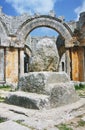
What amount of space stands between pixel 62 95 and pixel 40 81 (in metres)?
0.61

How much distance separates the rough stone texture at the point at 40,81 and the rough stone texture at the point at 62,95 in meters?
0.15

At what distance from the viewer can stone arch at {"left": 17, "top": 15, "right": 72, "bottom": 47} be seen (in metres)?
17.5

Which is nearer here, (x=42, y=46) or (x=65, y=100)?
(x=65, y=100)

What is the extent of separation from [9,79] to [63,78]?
1133cm

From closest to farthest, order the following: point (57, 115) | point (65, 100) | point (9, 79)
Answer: point (57, 115), point (65, 100), point (9, 79)

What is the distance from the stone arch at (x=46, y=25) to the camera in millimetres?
17469

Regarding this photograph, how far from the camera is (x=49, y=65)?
6086 millimetres

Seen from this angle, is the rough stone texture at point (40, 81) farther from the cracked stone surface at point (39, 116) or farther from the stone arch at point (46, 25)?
the stone arch at point (46, 25)

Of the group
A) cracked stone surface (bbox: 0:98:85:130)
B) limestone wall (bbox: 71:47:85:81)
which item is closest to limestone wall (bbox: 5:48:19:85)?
limestone wall (bbox: 71:47:85:81)

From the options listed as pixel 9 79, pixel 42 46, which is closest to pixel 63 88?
pixel 42 46

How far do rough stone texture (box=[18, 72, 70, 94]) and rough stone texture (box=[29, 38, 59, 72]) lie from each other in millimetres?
449

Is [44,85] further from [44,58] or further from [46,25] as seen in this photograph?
[46,25]

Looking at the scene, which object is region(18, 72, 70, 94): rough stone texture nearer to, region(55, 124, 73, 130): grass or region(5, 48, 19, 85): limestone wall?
region(55, 124, 73, 130): grass

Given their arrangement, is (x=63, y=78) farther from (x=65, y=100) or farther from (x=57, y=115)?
(x=57, y=115)
